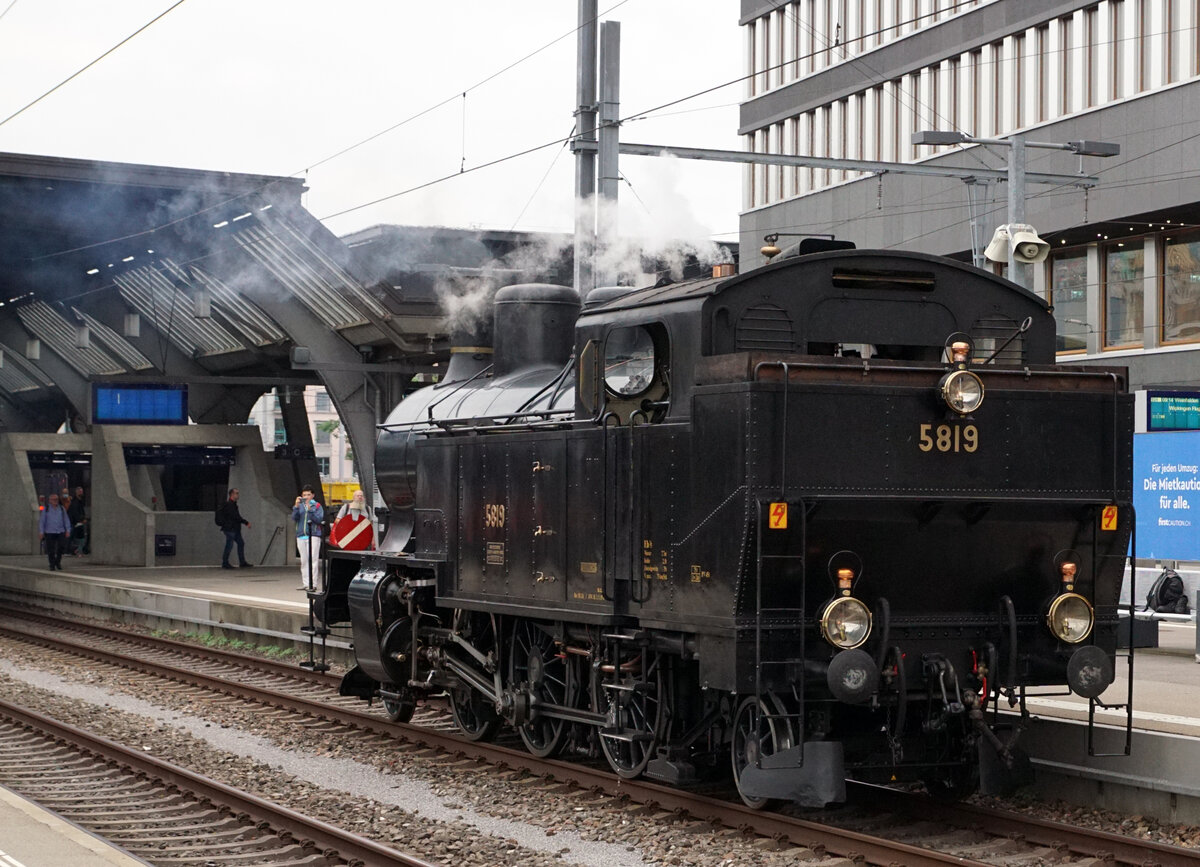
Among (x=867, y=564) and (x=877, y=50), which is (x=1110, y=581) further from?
(x=877, y=50)

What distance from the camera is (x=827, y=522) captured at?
8078 mm

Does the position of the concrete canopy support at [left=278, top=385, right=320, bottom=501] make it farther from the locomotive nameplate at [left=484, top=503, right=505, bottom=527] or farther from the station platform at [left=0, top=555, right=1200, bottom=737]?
the locomotive nameplate at [left=484, top=503, right=505, bottom=527]

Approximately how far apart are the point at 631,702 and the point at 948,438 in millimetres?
2617

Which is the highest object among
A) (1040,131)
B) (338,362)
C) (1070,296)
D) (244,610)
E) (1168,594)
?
(1040,131)

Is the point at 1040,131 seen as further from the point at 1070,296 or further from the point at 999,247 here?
the point at 999,247

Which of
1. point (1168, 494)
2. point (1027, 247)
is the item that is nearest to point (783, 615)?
point (1027, 247)

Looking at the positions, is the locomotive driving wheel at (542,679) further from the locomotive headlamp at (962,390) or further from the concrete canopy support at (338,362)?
the concrete canopy support at (338,362)

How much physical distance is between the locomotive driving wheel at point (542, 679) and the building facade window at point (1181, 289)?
23.8 metres

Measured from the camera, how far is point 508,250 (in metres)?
23.4

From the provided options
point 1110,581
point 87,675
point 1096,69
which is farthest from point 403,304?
point 1110,581

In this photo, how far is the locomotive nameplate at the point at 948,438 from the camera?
8.20 metres

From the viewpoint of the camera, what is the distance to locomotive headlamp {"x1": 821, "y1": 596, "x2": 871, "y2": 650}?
26.2 feet

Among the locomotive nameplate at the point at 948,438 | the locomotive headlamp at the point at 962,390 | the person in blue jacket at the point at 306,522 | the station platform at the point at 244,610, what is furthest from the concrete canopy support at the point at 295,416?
the locomotive headlamp at the point at 962,390

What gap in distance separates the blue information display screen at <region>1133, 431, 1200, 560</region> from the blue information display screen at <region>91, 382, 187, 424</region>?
2199cm
